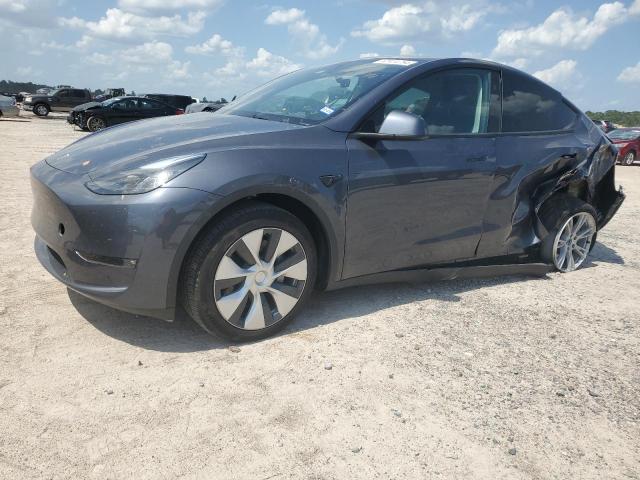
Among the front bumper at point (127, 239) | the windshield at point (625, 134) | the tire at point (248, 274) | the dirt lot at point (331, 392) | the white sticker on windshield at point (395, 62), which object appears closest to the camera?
the dirt lot at point (331, 392)

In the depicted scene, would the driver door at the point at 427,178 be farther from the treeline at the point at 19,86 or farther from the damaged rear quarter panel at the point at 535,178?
the treeline at the point at 19,86

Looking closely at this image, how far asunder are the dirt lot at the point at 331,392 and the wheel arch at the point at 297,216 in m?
0.35

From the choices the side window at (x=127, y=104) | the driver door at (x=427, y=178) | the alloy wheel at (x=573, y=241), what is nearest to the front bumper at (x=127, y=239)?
the driver door at (x=427, y=178)

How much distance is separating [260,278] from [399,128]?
118 centimetres

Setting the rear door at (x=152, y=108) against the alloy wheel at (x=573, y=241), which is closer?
the alloy wheel at (x=573, y=241)

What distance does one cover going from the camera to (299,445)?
6.86 ft

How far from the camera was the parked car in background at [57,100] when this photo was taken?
101ft

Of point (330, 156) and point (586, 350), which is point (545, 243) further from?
point (330, 156)

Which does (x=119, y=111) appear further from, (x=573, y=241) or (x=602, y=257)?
(x=573, y=241)

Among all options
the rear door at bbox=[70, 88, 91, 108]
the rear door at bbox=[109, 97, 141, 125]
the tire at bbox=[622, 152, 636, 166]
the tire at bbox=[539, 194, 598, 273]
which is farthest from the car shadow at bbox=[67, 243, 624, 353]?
the rear door at bbox=[70, 88, 91, 108]

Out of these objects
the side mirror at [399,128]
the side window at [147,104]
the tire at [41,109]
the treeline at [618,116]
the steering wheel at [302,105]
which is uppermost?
the treeline at [618,116]

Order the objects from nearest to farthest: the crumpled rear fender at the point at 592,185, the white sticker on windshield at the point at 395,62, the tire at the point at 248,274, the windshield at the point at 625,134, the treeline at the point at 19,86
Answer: the tire at the point at 248,274, the white sticker on windshield at the point at 395,62, the crumpled rear fender at the point at 592,185, the windshield at the point at 625,134, the treeline at the point at 19,86

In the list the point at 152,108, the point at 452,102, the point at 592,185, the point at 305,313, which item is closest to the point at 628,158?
the point at 592,185

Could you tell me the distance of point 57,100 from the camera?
3083 centimetres
